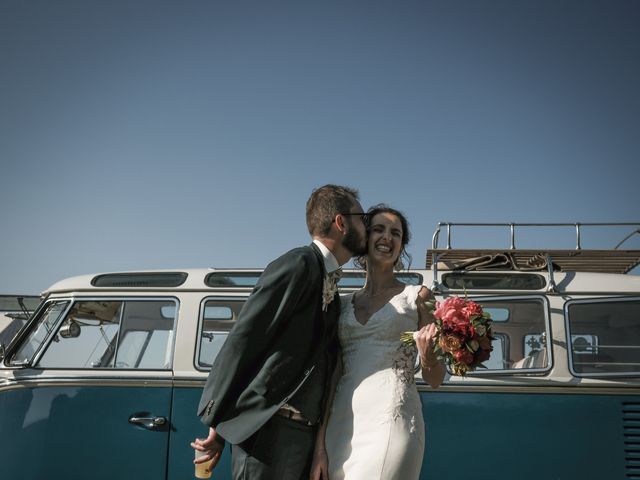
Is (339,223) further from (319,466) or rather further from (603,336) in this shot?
(603,336)

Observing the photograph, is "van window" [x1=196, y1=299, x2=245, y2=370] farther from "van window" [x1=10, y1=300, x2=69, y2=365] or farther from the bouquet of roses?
the bouquet of roses

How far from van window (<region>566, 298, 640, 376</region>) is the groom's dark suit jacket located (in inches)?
116

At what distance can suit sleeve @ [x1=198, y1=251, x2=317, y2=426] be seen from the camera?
8.42 feet

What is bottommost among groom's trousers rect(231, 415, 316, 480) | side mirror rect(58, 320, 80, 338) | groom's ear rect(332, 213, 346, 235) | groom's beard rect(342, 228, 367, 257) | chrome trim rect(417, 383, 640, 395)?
chrome trim rect(417, 383, 640, 395)

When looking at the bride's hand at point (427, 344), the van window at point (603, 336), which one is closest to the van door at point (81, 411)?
the bride's hand at point (427, 344)

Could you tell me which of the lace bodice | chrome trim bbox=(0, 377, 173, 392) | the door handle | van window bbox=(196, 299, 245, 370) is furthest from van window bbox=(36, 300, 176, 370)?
the lace bodice

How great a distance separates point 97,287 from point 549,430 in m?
3.92

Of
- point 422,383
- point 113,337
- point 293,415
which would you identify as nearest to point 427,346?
point 293,415

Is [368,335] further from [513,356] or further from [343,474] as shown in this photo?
[513,356]

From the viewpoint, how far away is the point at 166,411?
493cm

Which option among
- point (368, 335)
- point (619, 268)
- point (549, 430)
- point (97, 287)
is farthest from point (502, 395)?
point (97, 287)

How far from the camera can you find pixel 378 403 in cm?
283

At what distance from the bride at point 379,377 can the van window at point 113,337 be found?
8.19 ft

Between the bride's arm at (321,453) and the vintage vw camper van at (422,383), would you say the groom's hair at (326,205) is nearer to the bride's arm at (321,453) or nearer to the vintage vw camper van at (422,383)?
the bride's arm at (321,453)
